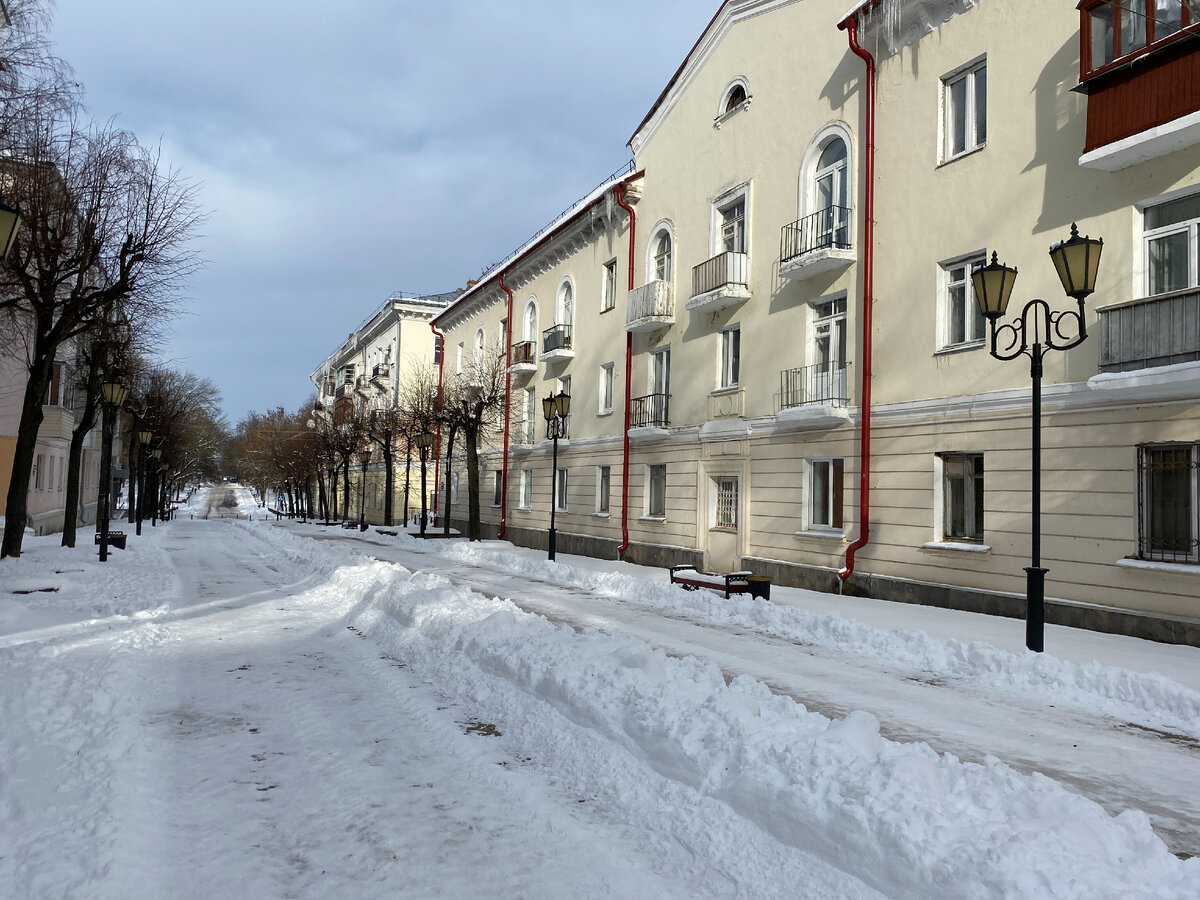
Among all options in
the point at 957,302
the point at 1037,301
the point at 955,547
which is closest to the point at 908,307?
the point at 957,302

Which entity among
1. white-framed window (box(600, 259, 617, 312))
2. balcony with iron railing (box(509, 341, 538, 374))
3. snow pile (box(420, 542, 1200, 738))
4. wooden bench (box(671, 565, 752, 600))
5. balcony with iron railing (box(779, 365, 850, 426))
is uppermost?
white-framed window (box(600, 259, 617, 312))

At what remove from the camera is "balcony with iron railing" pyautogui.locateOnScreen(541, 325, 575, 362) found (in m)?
27.4

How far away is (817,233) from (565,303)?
13.4 m

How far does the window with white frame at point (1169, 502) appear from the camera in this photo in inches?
400

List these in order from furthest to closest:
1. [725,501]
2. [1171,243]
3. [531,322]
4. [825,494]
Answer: [531,322] < [725,501] < [825,494] < [1171,243]

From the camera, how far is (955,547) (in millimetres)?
12969

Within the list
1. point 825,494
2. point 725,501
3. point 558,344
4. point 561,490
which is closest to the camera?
point 825,494

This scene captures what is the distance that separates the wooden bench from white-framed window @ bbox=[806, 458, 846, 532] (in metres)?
2.89

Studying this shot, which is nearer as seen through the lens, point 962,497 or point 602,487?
point 962,497

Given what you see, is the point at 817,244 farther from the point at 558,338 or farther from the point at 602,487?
the point at 558,338

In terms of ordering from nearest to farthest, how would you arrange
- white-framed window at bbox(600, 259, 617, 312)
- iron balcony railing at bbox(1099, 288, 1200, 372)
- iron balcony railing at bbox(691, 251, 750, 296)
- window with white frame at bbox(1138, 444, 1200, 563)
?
iron balcony railing at bbox(1099, 288, 1200, 372) < window with white frame at bbox(1138, 444, 1200, 563) < iron balcony railing at bbox(691, 251, 750, 296) < white-framed window at bbox(600, 259, 617, 312)

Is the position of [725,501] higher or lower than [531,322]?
lower

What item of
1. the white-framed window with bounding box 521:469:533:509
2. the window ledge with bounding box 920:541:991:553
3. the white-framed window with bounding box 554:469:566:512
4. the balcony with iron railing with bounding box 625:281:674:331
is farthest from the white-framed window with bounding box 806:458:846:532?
the white-framed window with bounding box 521:469:533:509

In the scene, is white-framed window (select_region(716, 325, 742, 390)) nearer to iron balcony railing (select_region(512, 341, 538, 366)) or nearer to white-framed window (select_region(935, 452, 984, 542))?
white-framed window (select_region(935, 452, 984, 542))
